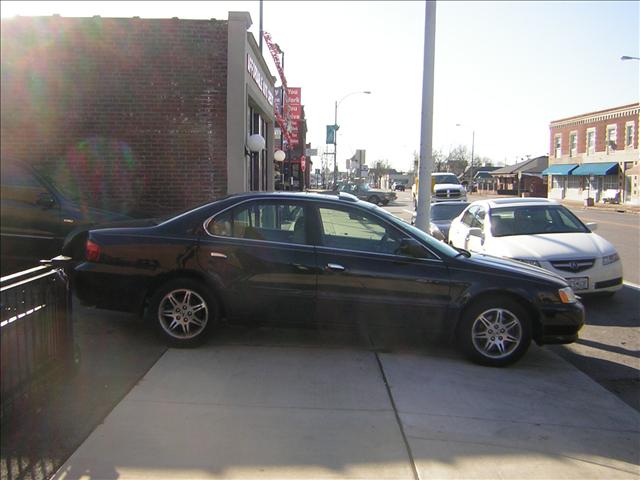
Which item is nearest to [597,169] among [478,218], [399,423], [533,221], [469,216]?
[469,216]

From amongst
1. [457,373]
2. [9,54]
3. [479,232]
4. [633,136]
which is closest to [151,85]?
[9,54]

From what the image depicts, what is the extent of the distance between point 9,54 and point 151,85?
2.52m

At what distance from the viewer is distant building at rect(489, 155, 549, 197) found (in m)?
66.9

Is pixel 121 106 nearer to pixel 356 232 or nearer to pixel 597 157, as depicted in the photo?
pixel 356 232

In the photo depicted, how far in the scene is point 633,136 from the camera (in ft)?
147

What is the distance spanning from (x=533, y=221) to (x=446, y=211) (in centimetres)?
668

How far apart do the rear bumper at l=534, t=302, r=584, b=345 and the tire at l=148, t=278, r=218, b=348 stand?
10.2ft

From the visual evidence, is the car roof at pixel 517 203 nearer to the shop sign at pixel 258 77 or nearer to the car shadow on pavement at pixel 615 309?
the car shadow on pavement at pixel 615 309

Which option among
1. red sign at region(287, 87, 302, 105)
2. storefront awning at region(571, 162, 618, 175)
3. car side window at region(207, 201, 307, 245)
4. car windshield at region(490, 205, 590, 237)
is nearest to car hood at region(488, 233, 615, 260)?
car windshield at region(490, 205, 590, 237)

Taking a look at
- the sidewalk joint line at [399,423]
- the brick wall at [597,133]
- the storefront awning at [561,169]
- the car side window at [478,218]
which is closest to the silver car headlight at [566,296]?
the sidewalk joint line at [399,423]

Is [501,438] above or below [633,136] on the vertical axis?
below

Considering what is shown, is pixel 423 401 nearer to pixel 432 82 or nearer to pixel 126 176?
pixel 432 82

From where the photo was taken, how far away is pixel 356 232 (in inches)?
216

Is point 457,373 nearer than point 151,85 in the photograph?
Yes
